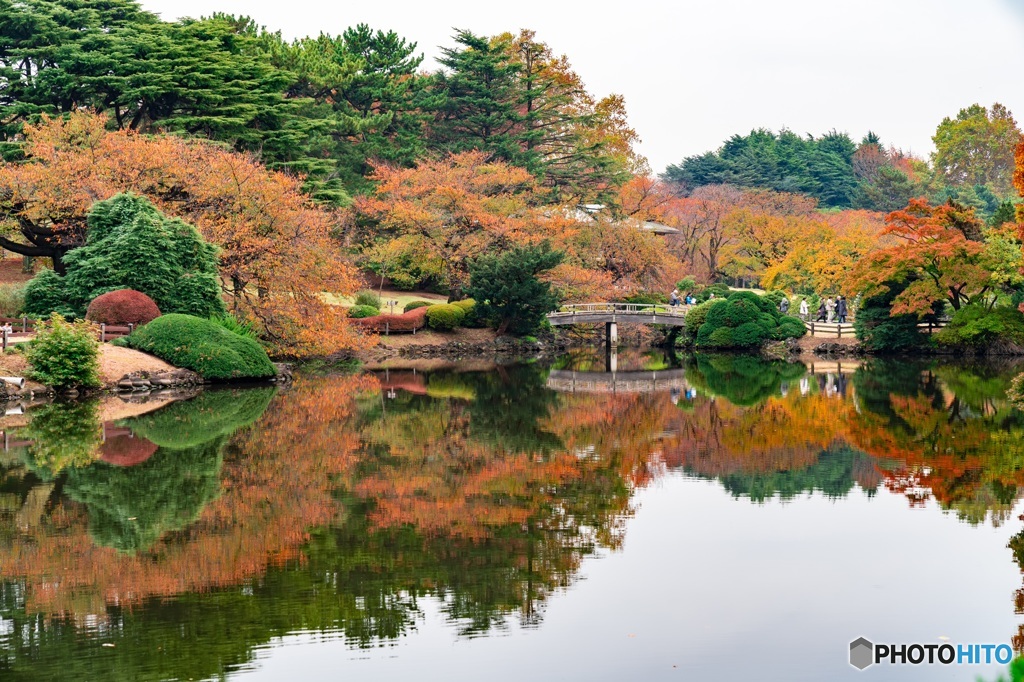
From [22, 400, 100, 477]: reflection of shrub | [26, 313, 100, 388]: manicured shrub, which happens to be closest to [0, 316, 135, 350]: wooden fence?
[26, 313, 100, 388]: manicured shrub

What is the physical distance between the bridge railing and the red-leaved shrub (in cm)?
592

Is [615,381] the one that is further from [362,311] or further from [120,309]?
[362,311]

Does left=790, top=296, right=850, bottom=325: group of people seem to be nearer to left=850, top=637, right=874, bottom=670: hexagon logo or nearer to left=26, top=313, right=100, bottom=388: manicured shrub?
left=26, top=313, right=100, bottom=388: manicured shrub

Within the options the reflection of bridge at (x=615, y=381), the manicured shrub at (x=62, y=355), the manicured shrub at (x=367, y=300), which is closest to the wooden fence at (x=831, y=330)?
the reflection of bridge at (x=615, y=381)

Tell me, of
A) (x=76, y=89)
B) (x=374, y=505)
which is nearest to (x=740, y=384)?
(x=374, y=505)

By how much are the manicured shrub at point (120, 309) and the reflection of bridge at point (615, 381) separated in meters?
10.9

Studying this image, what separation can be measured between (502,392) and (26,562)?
18.5 meters

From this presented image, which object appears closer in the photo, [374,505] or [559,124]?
[374,505]

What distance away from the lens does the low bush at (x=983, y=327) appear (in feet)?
134

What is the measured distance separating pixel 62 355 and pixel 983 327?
1179 inches

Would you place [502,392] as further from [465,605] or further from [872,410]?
[465,605]

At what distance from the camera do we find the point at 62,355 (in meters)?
27.0

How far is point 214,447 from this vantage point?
19547 mm

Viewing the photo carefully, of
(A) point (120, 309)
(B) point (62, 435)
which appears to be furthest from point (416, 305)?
(B) point (62, 435)
